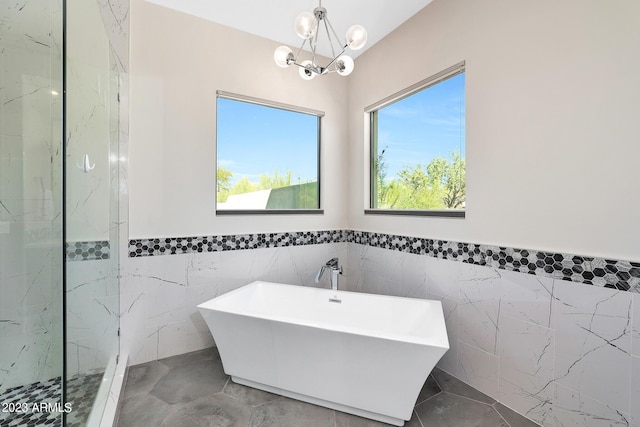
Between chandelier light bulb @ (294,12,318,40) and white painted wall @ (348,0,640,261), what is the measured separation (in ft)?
3.32

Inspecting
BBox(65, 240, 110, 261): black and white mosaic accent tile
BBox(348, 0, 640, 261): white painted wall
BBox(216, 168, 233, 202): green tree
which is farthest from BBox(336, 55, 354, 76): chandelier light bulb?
BBox(65, 240, 110, 261): black and white mosaic accent tile

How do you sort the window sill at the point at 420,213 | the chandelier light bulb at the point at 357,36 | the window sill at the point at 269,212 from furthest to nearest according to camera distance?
1. the window sill at the point at 269,212
2. the window sill at the point at 420,213
3. the chandelier light bulb at the point at 357,36

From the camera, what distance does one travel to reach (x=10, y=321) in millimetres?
1557

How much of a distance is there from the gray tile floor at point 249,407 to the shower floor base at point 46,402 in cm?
31

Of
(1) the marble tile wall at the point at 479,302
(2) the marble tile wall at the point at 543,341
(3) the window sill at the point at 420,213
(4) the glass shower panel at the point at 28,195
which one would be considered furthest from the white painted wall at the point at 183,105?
(2) the marble tile wall at the point at 543,341

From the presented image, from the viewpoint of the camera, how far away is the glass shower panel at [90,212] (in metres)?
1.27

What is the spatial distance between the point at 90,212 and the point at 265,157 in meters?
1.47

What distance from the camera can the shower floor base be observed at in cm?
123

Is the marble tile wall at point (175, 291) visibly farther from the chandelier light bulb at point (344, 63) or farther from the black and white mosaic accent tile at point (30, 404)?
the chandelier light bulb at point (344, 63)

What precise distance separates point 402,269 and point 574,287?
3.69 ft

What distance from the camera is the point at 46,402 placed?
4.70 feet

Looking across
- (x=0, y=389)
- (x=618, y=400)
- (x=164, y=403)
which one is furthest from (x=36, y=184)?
(x=618, y=400)

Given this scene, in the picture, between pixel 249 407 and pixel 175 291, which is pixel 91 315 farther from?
pixel 249 407

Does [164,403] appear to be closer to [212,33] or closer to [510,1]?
[212,33]
